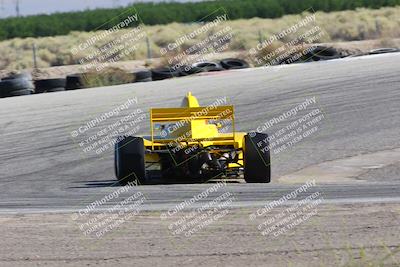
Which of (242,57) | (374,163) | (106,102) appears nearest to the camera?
(374,163)

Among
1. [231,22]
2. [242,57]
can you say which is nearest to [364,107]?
[242,57]

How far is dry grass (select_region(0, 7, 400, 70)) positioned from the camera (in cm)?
4641

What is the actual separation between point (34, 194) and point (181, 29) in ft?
147

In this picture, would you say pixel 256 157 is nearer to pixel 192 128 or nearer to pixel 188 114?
pixel 192 128

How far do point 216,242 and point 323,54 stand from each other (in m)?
23.8

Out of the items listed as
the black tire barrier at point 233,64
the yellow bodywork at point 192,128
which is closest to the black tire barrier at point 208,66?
the black tire barrier at point 233,64

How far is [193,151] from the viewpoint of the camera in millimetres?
13656

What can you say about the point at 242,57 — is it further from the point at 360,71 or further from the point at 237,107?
the point at 237,107

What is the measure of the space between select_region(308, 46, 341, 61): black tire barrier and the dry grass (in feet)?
37.5

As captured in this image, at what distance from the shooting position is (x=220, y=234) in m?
8.94

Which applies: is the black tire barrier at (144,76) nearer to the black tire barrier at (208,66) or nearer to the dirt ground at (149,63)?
the black tire barrier at (208,66)

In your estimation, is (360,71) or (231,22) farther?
(231,22)

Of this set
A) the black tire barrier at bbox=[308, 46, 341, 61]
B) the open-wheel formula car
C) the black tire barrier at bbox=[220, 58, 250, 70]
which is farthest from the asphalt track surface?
the black tire barrier at bbox=[220, 58, 250, 70]

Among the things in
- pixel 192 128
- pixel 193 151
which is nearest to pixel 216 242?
pixel 193 151
